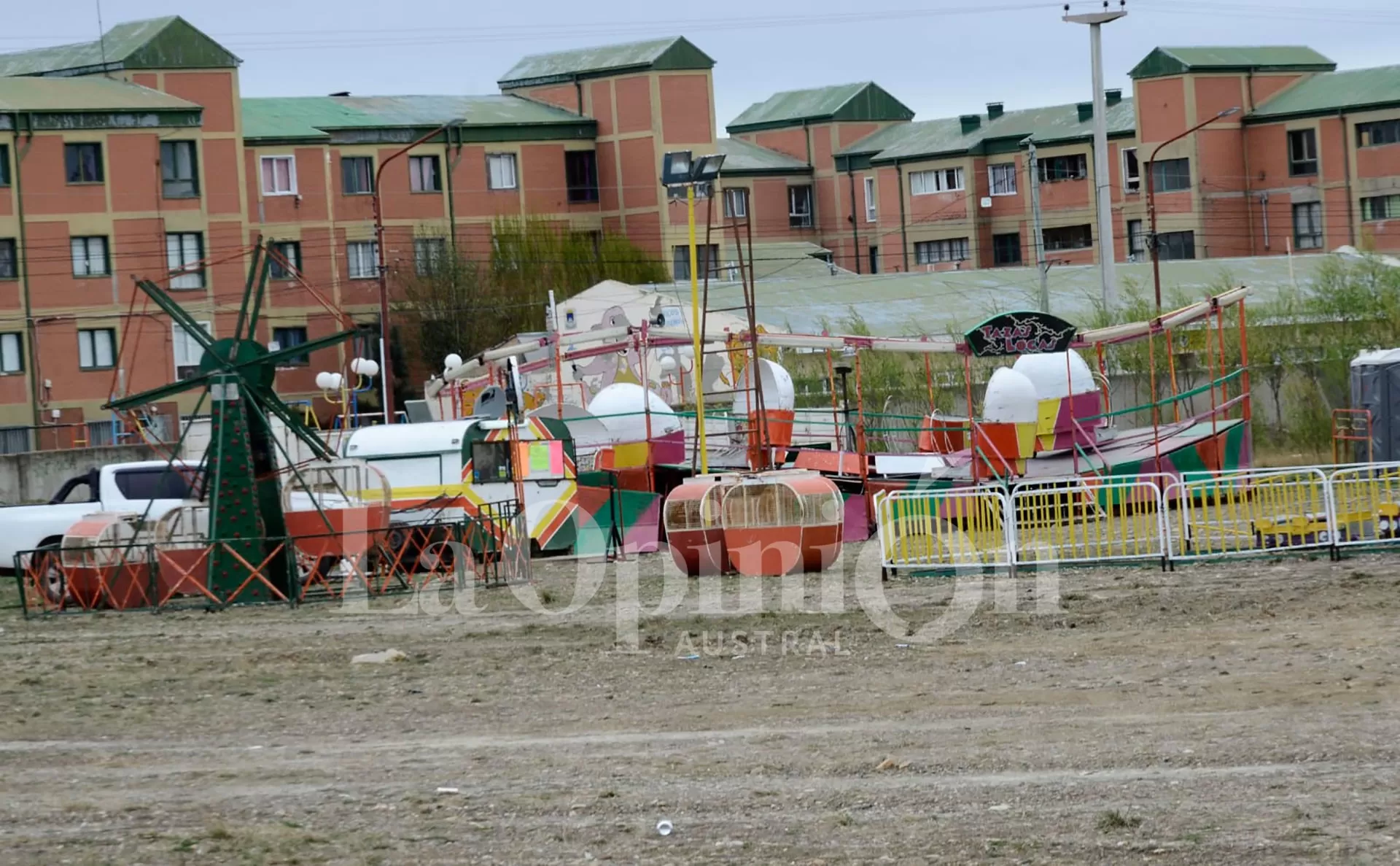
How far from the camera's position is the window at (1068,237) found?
75188mm

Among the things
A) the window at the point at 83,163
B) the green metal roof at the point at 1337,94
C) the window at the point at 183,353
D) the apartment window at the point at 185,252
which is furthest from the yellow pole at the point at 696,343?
the green metal roof at the point at 1337,94

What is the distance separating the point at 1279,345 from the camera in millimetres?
41781

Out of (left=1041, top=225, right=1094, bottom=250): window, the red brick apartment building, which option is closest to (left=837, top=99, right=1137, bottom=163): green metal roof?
the red brick apartment building

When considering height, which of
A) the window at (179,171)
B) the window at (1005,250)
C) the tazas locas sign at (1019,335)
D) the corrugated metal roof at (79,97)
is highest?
the corrugated metal roof at (79,97)

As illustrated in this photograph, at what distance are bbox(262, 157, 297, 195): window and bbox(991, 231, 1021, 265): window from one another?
29.0 metres

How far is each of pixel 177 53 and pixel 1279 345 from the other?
34139 mm

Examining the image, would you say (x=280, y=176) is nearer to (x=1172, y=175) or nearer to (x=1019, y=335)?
(x=1172, y=175)

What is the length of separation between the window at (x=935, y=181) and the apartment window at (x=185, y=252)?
3217 cm

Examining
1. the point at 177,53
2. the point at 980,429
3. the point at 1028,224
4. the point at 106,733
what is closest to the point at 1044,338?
the point at 980,429

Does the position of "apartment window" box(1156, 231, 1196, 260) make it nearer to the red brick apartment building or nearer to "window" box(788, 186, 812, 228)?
the red brick apartment building

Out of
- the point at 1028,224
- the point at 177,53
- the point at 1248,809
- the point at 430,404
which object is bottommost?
the point at 1248,809

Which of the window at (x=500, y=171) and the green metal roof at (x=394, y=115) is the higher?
the green metal roof at (x=394, y=115)

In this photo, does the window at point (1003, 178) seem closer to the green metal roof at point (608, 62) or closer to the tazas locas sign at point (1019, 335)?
the green metal roof at point (608, 62)

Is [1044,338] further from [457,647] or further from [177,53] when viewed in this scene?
[177,53]
